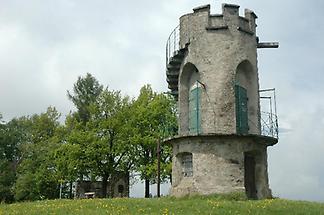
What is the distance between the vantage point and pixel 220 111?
23.8 m

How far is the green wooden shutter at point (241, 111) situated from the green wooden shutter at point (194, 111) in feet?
6.78

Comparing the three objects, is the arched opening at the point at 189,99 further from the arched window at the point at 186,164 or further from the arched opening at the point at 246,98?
the arched opening at the point at 246,98

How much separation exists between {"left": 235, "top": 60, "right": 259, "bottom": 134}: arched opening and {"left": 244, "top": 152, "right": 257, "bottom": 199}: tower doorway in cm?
152

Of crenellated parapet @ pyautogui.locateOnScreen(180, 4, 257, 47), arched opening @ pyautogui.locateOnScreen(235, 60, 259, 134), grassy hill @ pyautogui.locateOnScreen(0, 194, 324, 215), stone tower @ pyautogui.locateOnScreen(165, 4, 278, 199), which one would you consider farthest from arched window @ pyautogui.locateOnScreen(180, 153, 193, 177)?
crenellated parapet @ pyautogui.locateOnScreen(180, 4, 257, 47)

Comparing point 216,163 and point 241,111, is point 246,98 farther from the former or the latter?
point 216,163

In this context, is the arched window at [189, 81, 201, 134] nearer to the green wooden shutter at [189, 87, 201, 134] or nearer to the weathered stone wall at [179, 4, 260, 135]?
the green wooden shutter at [189, 87, 201, 134]

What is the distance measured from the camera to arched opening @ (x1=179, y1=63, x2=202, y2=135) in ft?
81.6

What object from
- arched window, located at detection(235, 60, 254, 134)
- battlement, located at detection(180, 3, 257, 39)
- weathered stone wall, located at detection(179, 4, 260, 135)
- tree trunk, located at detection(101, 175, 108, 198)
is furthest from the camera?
tree trunk, located at detection(101, 175, 108, 198)

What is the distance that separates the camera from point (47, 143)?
136 ft

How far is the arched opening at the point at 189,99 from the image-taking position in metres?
24.9

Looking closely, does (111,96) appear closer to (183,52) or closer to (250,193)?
(183,52)

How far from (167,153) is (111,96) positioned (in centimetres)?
732

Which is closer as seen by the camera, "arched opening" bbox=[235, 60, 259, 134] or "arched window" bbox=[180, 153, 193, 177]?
"arched window" bbox=[180, 153, 193, 177]

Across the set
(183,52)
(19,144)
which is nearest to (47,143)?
(19,144)
